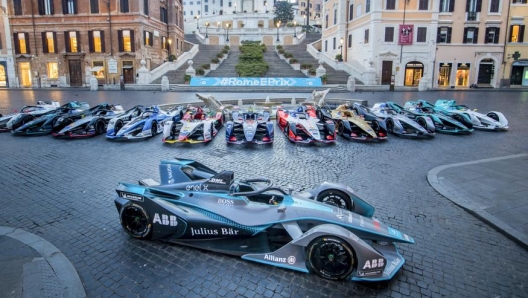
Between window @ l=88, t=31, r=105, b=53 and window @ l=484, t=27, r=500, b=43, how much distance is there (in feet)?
153

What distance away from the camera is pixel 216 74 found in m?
42.5

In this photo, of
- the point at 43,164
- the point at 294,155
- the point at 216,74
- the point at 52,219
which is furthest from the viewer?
the point at 216,74

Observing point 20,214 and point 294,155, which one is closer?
point 20,214

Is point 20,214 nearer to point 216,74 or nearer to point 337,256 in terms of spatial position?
point 337,256

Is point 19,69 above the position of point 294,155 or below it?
above

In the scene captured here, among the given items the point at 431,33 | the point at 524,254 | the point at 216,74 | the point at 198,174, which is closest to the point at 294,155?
the point at 198,174

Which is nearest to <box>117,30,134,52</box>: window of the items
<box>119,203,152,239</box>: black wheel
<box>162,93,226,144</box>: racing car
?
<box>162,93,226,144</box>: racing car

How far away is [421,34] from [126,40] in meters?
35.2

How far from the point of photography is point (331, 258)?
4.22 m

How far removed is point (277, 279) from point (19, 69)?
53.0 metres

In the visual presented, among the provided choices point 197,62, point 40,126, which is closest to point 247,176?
point 40,126

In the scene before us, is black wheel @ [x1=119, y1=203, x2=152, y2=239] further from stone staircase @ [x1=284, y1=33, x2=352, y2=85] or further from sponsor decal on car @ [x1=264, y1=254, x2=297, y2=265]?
stone staircase @ [x1=284, y1=33, x2=352, y2=85]

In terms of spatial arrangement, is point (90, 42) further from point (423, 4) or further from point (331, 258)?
point (331, 258)

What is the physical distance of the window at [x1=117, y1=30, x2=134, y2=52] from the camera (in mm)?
42656
